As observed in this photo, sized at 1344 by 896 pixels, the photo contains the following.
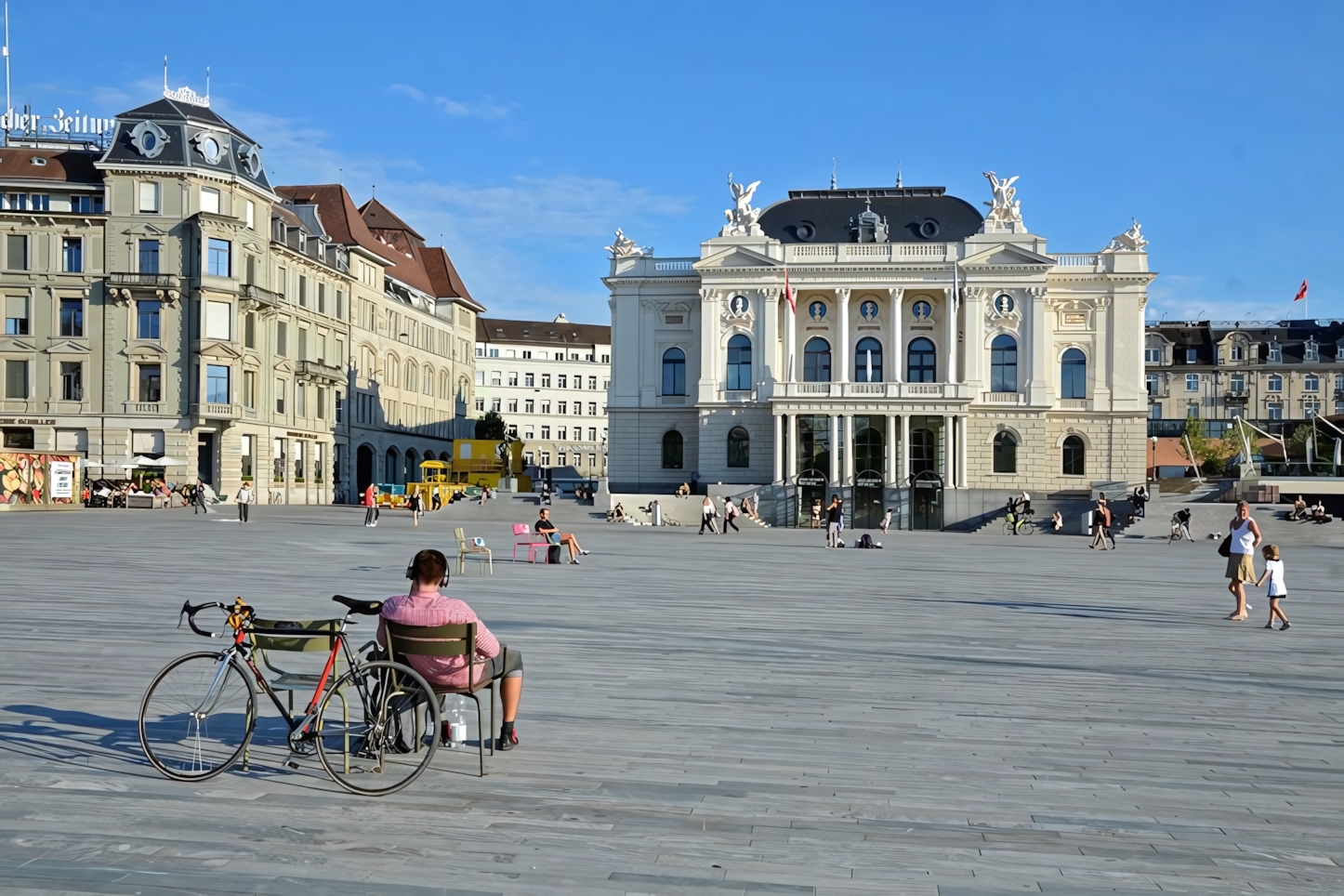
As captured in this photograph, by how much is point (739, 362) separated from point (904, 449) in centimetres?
1059

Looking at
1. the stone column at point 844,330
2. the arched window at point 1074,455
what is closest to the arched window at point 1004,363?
the arched window at point 1074,455

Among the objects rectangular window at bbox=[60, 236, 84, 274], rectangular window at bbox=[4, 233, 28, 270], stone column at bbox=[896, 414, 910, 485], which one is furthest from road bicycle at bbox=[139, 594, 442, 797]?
rectangular window at bbox=[4, 233, 28, 270]

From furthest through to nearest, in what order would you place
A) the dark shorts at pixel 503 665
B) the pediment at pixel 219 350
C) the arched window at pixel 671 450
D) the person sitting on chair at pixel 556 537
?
the arched window at pixel 671 450
the pediment at pixel 219 350
the person sitting on chair at pixel 556 537
the dark shorts at pixel 503 665

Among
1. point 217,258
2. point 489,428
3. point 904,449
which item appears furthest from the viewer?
point 489,428

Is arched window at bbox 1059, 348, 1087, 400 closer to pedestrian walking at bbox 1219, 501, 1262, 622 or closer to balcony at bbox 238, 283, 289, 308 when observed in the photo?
balcony at bbox 238, 283, 289, 308

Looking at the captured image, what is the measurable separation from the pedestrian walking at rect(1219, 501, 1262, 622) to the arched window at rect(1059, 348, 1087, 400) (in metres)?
51.5

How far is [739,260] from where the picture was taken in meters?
69.0

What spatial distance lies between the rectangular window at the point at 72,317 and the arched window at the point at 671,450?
32138 millimetres

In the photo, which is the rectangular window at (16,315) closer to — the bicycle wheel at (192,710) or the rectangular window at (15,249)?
the rectangular window at (15,249)

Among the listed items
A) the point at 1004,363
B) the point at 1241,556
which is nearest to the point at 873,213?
the point at 1004,363

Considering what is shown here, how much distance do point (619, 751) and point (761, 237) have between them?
205 feet

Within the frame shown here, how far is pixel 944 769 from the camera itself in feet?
27.4

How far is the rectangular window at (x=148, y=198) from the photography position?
65.4m

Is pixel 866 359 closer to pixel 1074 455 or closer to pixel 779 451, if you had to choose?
pixel 779 451
